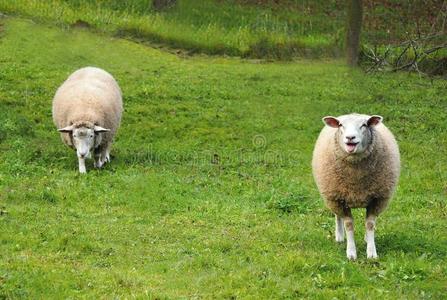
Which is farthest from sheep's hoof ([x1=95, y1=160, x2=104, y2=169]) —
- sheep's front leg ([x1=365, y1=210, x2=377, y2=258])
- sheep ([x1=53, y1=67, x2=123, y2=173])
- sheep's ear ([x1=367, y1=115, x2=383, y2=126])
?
sheep's ear ([x1=367, y1=115, x2=383, y2=126])

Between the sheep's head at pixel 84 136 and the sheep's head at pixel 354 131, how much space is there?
677cm

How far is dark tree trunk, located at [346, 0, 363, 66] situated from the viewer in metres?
25.4

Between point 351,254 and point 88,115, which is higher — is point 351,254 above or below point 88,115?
below

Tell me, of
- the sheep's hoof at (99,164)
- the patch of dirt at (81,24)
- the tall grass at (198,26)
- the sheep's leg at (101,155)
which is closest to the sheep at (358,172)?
the sheep's hoof at (99,164)

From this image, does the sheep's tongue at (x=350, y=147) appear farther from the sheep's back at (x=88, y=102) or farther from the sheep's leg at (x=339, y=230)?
the sheep's back at (x=88, y=102)

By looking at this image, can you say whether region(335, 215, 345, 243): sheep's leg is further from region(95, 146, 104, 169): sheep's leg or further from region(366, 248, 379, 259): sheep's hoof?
region(95, 146, 104, 169): sheep's leg

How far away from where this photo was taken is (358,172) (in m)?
9.60

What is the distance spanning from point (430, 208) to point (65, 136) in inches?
290

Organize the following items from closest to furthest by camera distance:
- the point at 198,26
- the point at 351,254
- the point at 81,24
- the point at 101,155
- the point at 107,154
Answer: the point at 351,254
the point at 101,155
the point at 107,154
the point at 81,24
the point at 198,26

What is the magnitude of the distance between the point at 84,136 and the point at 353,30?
13419 mm

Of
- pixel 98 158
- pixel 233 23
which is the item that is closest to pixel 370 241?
pixel 98 158

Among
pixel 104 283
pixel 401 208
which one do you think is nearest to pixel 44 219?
pixel 104 283

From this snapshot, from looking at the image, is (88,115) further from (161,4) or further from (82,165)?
(161,4)

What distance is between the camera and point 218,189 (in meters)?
14.3
